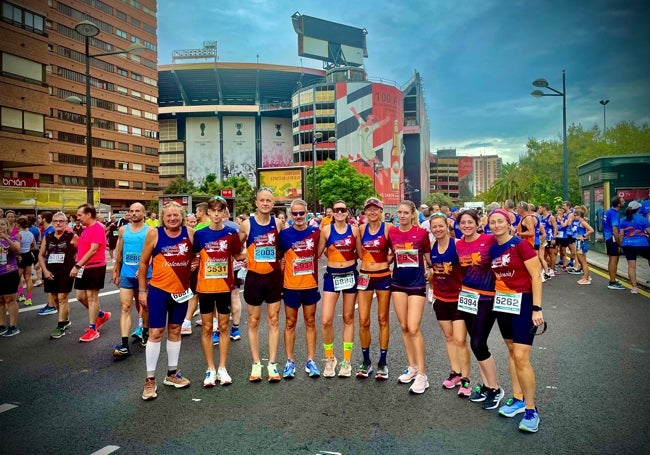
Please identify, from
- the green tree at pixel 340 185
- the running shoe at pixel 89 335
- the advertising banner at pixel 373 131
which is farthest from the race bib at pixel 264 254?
the advertising banner at pixel 373 131

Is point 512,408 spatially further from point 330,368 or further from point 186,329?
point 186,329

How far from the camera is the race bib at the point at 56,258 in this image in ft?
25.7

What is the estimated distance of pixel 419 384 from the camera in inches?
198

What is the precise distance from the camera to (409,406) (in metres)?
4.63

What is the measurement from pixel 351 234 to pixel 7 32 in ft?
112

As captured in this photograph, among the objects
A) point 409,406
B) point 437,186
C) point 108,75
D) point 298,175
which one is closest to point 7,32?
point 298,175

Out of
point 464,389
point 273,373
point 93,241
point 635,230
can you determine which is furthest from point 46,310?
point 635,230

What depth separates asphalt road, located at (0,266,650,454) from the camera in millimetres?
3838

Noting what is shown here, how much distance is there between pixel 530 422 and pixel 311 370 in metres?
2.43

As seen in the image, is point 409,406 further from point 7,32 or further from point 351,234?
point 7,32

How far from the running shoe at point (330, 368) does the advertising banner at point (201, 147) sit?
368 ft

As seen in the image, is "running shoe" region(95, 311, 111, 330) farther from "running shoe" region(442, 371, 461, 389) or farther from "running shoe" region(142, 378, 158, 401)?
"running shoe" region(442, 371, 461, 389)

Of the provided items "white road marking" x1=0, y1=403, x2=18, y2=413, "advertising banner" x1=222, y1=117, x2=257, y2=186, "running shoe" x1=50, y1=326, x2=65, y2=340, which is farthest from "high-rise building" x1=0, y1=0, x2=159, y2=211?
"white road marking" x1=0, y1=403, x2=18, y2=413

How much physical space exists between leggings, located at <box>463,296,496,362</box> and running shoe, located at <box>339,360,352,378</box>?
1.61m
